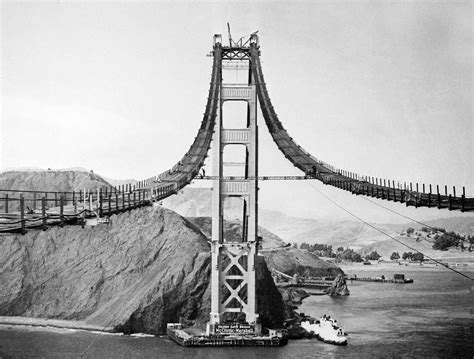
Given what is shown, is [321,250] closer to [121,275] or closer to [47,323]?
[121,275]

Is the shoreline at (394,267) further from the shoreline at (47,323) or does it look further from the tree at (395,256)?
the shoreline at (47,323)

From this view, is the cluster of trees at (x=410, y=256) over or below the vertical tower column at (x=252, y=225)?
below

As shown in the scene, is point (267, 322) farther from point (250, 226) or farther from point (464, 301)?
point (464, 301)

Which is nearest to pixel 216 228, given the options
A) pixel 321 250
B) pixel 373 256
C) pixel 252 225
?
pixel 252 225

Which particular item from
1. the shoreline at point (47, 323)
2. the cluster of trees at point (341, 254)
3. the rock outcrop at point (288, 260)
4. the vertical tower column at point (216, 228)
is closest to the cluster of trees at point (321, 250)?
the cluster of trees at point (341, 254)

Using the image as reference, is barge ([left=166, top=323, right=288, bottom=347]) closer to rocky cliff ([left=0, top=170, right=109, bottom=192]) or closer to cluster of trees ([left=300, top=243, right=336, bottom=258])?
rocky cliff ([left=0, top=170, right=109, bottom=192])
